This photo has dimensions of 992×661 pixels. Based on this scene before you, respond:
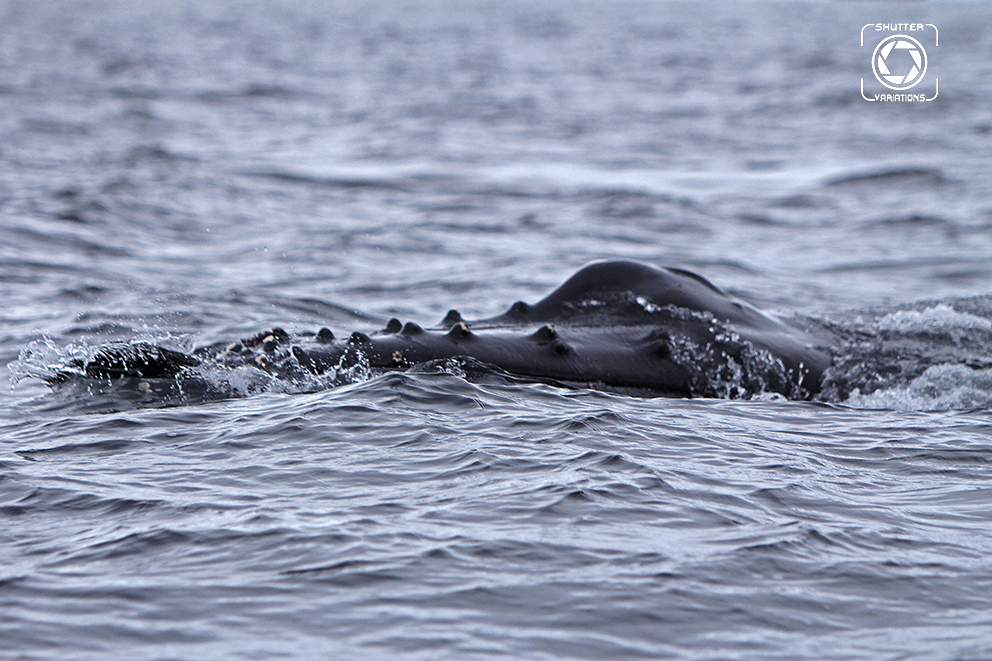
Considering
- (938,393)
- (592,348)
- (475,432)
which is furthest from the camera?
(938,393)

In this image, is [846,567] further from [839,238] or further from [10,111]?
[10,111]

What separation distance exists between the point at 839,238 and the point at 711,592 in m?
13.4

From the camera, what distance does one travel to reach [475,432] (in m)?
7.16

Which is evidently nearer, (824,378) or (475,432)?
(475,432)

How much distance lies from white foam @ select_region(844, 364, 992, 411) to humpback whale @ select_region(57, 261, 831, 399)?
0.41m

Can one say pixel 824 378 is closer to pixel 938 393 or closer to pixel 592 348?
pixel 938 393

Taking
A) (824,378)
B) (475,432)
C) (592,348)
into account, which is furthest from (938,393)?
(475,432)

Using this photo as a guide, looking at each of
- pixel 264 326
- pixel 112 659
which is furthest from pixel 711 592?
pixel 264 326

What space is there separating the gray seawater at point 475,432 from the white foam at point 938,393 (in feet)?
0.11

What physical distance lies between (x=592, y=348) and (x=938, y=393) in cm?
248

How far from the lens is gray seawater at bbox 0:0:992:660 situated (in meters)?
4.79

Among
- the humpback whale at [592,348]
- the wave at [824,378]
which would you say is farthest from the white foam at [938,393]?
the humpback whale at [592,348]

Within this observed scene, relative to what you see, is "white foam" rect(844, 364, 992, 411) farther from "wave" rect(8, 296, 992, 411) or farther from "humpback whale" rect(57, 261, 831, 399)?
"humpback whale" rect(57, 261, 831, 399)

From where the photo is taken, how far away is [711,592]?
4980 mm
